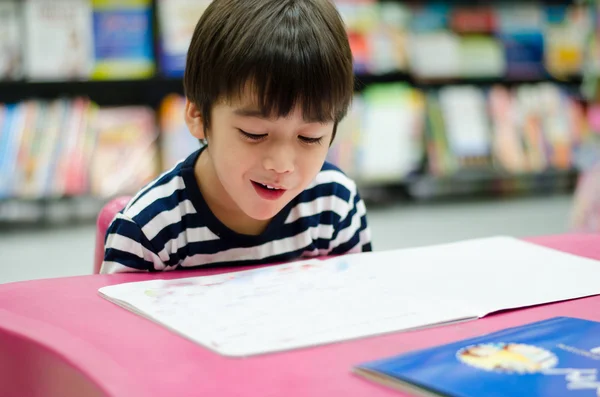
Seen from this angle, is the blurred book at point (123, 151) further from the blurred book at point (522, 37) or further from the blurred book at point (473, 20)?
the blurred book at point (522, 37)

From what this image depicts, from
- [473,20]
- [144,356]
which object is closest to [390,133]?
[473,20]

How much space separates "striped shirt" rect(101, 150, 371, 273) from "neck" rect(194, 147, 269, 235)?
2 centimetres

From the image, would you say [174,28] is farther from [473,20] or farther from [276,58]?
[276,58]

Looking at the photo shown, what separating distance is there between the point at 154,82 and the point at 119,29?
0.29m

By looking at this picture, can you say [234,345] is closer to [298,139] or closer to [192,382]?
[192,382]

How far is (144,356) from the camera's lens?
1.71 feet

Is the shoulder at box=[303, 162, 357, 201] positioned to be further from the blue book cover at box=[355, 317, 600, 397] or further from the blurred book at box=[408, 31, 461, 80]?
the blurred book at box=[408, 31, 461, 80]

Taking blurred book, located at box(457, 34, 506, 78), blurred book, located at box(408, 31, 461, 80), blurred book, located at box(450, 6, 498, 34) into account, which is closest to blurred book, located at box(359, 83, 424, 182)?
blurred book, located at box(408, 31, 461, 80)

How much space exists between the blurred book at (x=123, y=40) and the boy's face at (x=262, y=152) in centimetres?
233

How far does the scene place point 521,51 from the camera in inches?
155

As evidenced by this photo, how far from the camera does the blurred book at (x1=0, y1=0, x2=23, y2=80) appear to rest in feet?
9.87

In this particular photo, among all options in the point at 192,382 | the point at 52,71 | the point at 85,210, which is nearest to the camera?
the point at 192,382

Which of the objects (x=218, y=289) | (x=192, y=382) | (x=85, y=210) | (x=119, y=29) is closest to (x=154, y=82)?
(x=119, y=29)

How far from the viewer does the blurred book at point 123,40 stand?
3143 millimetres
